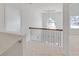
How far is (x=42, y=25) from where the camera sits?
3.63 feet

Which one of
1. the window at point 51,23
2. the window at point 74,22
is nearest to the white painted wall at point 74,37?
the window at point 74,22

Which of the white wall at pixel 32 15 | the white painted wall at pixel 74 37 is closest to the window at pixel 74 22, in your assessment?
the white painted wall at pixel 74 37

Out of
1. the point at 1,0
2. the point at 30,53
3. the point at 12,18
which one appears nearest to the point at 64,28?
the point at 30,53

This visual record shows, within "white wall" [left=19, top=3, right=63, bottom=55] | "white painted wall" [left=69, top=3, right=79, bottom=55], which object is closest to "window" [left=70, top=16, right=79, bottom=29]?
"white painted wall" [left=69, top=3, right=79, bottom=55]

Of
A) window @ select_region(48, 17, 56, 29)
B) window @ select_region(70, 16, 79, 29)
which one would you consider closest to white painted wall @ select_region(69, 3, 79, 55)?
window @ select_region(70, 16, 79, 29)

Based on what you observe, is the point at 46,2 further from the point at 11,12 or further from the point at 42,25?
the point at 11,12

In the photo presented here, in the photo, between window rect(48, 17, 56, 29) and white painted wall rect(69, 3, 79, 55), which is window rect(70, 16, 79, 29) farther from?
window rect(48, 17, 56, 29)

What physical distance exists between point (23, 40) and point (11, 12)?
329 mm

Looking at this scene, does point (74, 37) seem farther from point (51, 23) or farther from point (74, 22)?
point (51, 23)

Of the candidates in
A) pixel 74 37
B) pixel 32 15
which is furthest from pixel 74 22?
pixel 32 15

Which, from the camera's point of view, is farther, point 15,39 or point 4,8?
point 15,39

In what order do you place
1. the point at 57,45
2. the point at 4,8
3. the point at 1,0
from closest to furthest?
the point at 1,0, the point at 4,8, the point at 57,45

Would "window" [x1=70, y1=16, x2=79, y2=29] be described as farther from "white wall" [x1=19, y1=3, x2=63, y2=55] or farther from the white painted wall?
"white wall" [x1=19, y1=3, x2=63, y2=55]

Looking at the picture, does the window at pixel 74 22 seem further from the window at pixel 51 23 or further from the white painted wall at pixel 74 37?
the window at pixel 51 23
